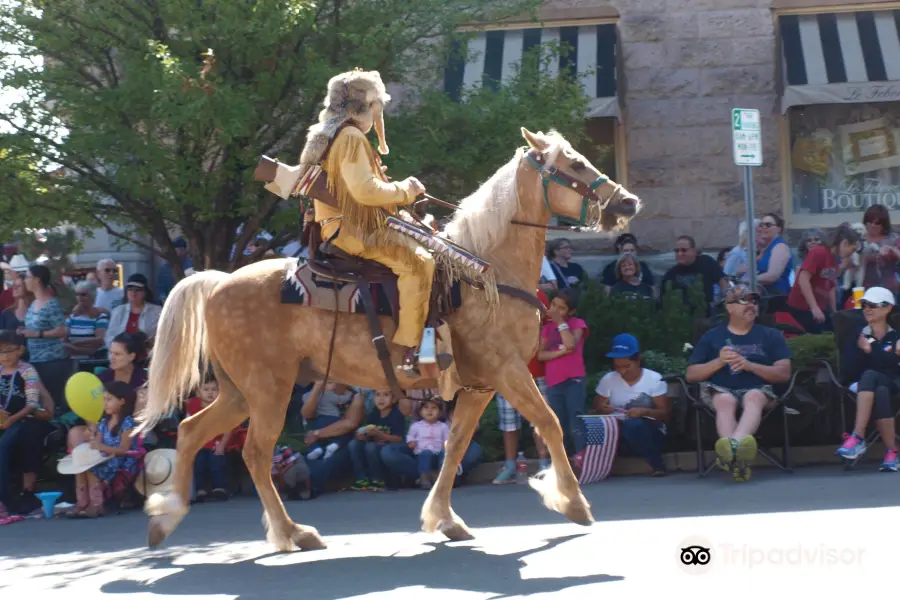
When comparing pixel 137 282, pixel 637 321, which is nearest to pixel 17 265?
pixel 137 282

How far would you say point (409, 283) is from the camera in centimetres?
848

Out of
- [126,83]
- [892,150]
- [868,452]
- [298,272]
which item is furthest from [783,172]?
[298,272]

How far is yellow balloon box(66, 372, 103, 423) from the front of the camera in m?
11.9

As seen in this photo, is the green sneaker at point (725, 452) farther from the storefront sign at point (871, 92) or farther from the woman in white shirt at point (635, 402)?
the storefront sign at point (871, 92)

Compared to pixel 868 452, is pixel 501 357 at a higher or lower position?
higher

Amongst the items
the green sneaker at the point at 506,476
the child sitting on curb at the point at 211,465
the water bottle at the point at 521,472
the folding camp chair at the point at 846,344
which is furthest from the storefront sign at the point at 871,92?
the child sitting on curb at the point at 211,465

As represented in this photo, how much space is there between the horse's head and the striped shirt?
7.06 meters

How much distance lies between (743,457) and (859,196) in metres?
8.06

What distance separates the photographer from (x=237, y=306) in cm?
888

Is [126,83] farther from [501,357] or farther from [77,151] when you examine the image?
[501,357]

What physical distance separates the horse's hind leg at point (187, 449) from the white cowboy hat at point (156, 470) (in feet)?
8.13

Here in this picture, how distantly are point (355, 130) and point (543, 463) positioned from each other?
4.37 meters

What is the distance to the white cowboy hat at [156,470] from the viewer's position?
1147 cm

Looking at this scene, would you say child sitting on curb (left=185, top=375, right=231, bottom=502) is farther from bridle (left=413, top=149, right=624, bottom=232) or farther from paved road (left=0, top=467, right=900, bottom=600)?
bridle (left=413, top=149, right=624, bottom=232)
